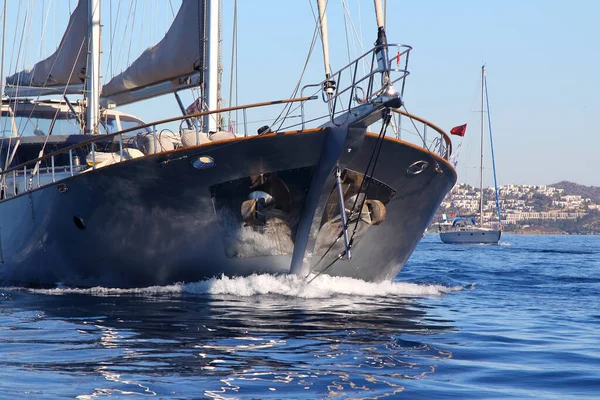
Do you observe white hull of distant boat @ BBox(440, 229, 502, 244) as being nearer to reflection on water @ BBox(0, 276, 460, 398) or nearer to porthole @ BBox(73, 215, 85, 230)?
reflection on water @ BBox(0, 276, 460, 398)

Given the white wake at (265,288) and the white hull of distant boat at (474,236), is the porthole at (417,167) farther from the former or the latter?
the white hull of distant boat at (474,236)

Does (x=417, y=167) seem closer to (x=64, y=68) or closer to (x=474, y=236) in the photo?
(x=64, y=68)

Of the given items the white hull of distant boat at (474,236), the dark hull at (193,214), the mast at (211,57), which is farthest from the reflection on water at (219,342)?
the white hull of distant boat at (474,236)

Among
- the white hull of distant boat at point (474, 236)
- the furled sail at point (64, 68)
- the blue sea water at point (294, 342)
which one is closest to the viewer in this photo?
the blue sea water at point (294, 342)

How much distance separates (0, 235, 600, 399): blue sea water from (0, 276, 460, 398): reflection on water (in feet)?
0.06

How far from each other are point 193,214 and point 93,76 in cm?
775

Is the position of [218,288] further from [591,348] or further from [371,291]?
[591,348]

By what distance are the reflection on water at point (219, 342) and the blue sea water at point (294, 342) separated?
0.02 metres

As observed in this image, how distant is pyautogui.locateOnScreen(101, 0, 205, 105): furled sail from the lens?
17.9 metres

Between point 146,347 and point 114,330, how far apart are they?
1.43m

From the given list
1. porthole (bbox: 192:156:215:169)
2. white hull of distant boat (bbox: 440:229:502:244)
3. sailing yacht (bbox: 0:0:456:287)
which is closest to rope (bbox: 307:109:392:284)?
sailing yacht (bbox: 0:0:456:287)

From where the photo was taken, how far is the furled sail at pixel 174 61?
17875 millimetres

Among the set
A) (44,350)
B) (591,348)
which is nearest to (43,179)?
(44,350)

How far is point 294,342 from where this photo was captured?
915cm
